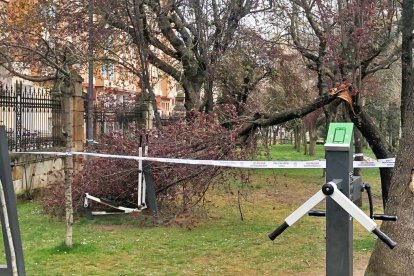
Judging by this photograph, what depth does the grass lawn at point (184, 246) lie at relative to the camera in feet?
23.0

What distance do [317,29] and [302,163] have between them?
4.76m

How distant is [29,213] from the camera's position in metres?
11.6

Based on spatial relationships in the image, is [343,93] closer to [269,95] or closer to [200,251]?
[200,251]

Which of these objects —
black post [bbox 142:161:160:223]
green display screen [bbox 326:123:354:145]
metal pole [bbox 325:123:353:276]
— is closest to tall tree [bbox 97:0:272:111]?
black post [bbox 142:161:160:223]

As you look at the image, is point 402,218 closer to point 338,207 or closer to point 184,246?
point 338,207

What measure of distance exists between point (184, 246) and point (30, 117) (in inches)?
286

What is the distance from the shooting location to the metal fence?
13.1 meters

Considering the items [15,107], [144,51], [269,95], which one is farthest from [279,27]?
[269,95]

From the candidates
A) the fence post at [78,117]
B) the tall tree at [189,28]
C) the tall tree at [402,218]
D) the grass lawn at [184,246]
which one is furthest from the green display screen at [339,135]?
the fence post at [78,117]

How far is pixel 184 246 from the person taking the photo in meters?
8.39

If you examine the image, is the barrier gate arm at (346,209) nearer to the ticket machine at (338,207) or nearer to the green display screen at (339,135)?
the ticket machine at (338,207)

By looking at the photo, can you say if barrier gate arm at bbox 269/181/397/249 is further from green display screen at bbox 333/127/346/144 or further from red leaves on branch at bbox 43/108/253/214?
red leaves on branch at bbox 43/108/253/214

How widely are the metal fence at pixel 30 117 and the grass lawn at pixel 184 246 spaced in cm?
215

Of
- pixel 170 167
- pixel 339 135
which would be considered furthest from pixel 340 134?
pixel 170 167
